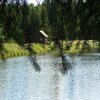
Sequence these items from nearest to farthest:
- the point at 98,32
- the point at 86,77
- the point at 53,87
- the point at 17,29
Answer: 1. the point at 98,32
2. the point at 17,29
3. the point at 53,87
4. the point at 86,77

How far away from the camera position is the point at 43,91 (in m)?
19.0

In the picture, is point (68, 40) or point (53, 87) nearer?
point (68, 40)

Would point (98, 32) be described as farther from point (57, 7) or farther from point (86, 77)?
point (86, 77)

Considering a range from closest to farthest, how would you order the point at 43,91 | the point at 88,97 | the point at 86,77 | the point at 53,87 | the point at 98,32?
the point at 98,32, the point at 88,97, the point at 43,91, the point at 53,87, the point at 86,77

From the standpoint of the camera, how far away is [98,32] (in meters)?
2.40

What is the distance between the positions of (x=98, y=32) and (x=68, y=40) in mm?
231

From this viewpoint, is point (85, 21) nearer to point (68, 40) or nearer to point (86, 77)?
point (68, 40)

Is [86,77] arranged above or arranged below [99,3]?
below

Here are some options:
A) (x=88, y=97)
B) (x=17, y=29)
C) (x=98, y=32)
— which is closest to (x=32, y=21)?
(x=17, y=29)

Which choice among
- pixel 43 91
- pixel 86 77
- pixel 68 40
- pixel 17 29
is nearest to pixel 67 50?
pixel 68 40

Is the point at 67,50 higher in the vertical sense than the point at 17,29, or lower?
lower

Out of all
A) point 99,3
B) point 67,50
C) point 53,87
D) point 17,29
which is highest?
point 99,3

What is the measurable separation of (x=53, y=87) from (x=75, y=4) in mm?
18307

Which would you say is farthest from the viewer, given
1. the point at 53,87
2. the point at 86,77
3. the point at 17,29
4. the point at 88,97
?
the point at 86,77
